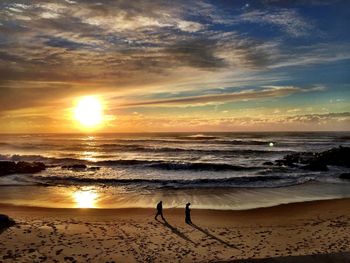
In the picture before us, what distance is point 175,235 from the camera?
15.0 m

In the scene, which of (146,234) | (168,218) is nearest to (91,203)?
(168,218)

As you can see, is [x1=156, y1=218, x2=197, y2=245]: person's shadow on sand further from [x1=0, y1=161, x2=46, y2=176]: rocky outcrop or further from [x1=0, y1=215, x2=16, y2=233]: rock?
[x1=0, y1=161, x2=46, y2=176]: rocky outcrop

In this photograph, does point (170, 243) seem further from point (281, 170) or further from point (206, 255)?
point (281, 170)

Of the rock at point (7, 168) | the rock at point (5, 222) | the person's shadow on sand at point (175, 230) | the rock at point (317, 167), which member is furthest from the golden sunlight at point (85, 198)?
the rock at point (317, 167)

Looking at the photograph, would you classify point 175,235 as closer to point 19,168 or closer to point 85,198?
point 85,198

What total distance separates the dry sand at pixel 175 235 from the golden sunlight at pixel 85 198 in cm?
177

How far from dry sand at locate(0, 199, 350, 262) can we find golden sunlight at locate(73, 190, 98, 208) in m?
1.77

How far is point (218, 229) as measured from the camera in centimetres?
1591

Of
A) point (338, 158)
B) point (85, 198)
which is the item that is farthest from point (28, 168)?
point (338, 158)

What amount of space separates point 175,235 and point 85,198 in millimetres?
11003

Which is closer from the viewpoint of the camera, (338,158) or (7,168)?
(7,168)

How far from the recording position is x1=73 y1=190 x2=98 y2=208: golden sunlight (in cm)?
2170

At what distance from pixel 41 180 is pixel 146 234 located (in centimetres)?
2015

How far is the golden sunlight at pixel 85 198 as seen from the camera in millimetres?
21703
